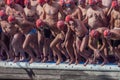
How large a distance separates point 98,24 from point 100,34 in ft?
0.99

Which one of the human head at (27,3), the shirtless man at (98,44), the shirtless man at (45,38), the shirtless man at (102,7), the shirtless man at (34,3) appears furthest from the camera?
the shirtless man at (34,3)

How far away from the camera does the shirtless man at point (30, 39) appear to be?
13.9 m

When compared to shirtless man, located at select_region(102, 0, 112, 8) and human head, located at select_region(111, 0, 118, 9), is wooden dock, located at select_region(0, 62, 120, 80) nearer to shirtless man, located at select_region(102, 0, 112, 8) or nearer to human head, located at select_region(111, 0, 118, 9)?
human head, located at select_region(111, 0, 118, 9)

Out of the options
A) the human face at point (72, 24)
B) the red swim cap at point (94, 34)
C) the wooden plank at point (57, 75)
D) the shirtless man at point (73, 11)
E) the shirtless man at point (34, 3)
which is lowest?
the wooden plank at point (57, 75)

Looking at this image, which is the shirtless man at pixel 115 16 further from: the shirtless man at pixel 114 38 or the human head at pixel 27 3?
the human head at pixel 27 3

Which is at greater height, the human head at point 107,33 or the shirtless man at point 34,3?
the shirtless man at point 34,3

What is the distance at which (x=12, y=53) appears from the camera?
14305 mm

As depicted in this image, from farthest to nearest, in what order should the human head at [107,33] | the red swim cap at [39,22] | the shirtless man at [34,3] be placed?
the shirtless man at [34,3] < the red swim cap at [39,22] < the human head at [107,33]

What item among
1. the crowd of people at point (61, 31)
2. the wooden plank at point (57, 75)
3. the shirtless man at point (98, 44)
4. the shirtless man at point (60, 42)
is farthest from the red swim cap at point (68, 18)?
the wooden plank at point (57, 75)

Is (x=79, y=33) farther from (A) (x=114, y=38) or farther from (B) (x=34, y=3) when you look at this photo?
(B) (x=34, y=3)

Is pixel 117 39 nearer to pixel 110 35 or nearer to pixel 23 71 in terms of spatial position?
pixel 110 35

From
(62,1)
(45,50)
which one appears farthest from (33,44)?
(62,1)

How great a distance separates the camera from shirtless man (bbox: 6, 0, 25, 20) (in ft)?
45.9

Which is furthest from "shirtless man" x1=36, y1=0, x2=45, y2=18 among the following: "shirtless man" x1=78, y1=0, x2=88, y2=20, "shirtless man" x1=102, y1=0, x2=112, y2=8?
"shirtless man" x1=102, y1=0, x2=112, y2=8
